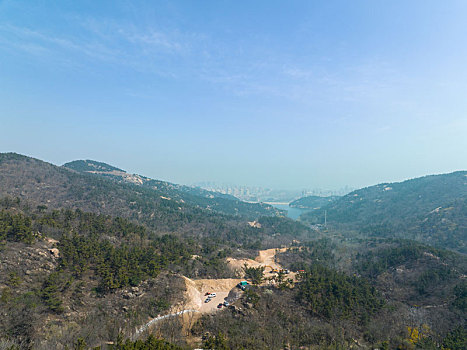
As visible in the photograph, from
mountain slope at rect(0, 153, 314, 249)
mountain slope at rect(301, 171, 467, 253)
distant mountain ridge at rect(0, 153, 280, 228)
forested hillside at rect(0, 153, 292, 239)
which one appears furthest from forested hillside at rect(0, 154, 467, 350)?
mountain slope at rect(301, 171, 467, 253)

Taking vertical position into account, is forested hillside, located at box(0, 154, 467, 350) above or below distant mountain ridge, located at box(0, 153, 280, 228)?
below

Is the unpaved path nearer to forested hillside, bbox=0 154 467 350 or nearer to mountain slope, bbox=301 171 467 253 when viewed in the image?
forested hillside, bbox=0 154 467 350

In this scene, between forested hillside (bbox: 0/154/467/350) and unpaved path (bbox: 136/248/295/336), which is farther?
unpaved path (bbox: 136/248/295/336)

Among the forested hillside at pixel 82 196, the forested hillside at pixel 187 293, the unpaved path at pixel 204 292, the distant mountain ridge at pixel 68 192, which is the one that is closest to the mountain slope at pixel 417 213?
the forested hillside at pixel 187 293

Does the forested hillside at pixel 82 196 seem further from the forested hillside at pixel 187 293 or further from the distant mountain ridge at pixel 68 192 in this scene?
the forested hillside at pixel 187 293

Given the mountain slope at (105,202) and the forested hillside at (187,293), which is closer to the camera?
the forested hillside at (187,293)

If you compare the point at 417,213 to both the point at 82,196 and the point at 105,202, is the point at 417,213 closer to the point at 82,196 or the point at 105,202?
the point at 105,202

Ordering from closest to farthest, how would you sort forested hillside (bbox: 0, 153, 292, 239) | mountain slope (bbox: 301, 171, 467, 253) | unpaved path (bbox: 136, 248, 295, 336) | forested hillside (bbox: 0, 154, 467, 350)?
forested hillside (bbox: 0, 154, 467, 350) < unpaved path (bbox: 136, 248, 295, 336) < forested hillside (bbox: 0, 153, 292, 239) < mountain slope (bbox: 301, 171, 467, 253)

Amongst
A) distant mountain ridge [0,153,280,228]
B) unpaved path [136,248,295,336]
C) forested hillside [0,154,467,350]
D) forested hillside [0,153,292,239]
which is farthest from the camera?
distant mountain ridge [0,153,280,228]

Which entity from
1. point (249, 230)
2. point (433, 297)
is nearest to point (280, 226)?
point (249, 230)
